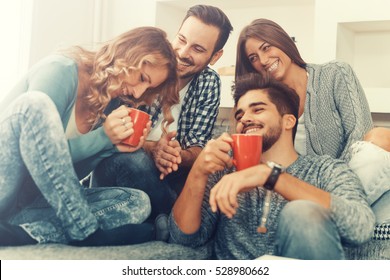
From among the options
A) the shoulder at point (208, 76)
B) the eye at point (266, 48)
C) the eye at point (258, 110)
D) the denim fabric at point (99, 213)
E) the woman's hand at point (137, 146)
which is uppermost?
the eye at point (266, 48)

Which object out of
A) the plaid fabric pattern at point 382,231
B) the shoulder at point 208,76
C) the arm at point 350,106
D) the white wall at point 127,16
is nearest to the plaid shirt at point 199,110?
the shoulder at point 208,76

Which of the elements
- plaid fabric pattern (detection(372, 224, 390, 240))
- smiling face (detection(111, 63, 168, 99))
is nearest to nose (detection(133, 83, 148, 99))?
smiling face (detection(111, 63, 168, 99))

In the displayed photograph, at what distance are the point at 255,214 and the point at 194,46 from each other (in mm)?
480

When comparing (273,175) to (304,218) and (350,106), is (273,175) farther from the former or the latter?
A: (350,106)

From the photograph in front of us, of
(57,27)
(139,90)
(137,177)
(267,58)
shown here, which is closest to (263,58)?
(267,58)

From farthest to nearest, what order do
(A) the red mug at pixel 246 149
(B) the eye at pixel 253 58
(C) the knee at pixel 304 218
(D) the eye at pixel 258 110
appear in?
(B) the eye at pixel 253 58 < (D) the eye at pixel 258 110 < (A) the red mug at pixel 246 149 < (C) the knee at pixel 304 218

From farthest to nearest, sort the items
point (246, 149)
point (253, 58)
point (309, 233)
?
point (253, 58) < point (246, 149) < point (309, 233)

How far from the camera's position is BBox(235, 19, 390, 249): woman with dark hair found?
1364 millimetres

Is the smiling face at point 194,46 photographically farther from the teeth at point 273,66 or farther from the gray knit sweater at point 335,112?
the gray knit sweater at point 335,112

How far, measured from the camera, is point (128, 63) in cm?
141

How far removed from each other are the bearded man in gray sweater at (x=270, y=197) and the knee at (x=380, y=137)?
0.35 feet

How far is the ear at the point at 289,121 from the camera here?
1.36 m
